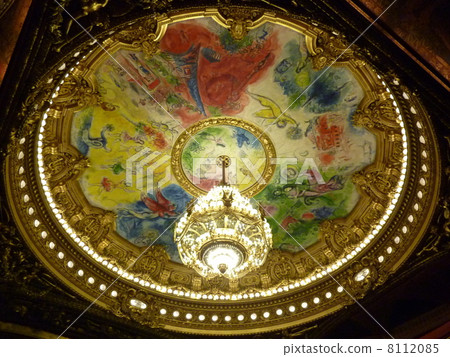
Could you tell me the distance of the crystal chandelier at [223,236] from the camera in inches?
324

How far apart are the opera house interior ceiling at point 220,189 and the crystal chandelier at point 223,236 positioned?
3 centimetres

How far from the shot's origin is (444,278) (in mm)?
8766

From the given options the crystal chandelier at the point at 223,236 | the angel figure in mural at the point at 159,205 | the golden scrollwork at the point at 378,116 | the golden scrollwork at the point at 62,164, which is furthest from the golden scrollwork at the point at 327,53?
the golden scrollwork at the point at 62,164

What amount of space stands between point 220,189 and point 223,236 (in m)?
1.21

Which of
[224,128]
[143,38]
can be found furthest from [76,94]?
[224,128]

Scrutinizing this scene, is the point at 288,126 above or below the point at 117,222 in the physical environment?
above

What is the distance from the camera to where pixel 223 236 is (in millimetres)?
8227

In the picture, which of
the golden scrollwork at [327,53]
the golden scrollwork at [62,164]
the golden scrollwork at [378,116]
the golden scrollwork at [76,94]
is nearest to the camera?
the golden scrollwork at [327,53]

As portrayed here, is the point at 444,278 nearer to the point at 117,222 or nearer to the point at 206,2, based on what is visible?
the point at 206,2

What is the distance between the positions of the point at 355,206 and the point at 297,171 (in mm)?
1532

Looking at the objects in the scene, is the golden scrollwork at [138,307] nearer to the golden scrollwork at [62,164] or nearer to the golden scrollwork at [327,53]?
the golden scrollwork at [62,164]

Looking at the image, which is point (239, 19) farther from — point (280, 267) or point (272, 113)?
point (280, 267)

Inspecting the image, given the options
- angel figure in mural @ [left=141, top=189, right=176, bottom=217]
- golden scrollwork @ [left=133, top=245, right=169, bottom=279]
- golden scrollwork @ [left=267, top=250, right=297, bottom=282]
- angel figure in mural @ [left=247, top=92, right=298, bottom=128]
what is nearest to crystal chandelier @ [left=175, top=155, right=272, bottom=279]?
angel figure in mural @ [left=247, top=92, right=298, bottom=128]

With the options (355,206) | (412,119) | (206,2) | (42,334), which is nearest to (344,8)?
(206,2)
